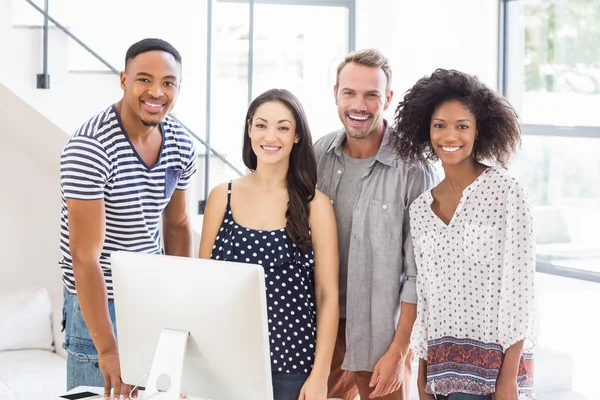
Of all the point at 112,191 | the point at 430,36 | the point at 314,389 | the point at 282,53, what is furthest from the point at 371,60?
the point at 282,53

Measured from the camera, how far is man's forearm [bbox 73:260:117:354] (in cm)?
205

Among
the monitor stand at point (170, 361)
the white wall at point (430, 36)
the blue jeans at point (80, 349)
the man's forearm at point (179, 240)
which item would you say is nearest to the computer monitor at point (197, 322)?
the monitor stand at point (170, 361)

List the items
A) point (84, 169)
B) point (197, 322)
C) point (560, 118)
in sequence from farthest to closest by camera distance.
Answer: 1. point (560, 118)
2. point (84, 169)
3. point (197, 322)

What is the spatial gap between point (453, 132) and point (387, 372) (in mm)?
724

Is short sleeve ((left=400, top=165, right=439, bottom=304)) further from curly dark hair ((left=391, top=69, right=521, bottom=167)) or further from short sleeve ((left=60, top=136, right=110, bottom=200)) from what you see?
short sleeve ((left=60, top=136, right=110, bottom=200))

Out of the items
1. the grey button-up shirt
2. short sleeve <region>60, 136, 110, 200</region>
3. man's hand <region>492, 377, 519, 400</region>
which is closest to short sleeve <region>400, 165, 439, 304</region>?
the grey button-up shirt

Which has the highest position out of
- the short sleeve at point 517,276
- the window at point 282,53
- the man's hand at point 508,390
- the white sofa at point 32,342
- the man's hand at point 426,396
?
the window at point 282,53

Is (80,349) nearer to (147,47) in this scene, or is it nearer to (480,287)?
(147,47)

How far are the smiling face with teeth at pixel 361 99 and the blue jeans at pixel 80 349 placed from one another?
0.89 m

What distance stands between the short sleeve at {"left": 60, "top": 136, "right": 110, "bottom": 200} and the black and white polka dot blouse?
39 centimetres

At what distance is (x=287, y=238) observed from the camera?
218 centimetres

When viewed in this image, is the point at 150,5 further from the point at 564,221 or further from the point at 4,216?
the point at 564,221

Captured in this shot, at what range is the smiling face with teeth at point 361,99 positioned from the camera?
7.71 feet

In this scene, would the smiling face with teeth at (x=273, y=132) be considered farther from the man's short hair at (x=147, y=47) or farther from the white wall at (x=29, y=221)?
the white wall at (x=29, y=221)
